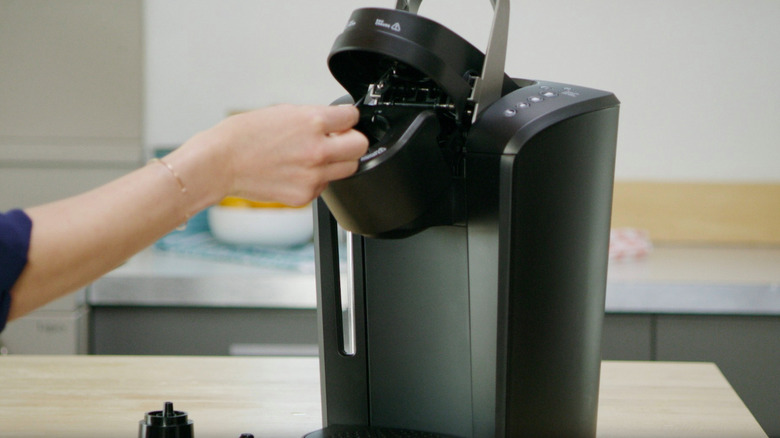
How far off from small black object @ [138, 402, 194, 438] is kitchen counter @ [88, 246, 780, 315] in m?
0.97

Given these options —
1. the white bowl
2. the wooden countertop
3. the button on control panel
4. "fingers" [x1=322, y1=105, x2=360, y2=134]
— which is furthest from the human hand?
the white bowl

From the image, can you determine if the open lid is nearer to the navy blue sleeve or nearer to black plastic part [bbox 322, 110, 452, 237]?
black plastic part [bbox 322, 110, 452, 237]

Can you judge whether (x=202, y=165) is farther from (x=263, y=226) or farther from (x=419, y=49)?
(x=263, y=226)

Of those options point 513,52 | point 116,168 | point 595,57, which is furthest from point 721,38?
point 116,168

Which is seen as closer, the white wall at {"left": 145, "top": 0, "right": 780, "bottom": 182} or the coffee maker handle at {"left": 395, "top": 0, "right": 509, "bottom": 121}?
the coffee maker handle at {"left": 395, "top": 0, "right": 509, "bottom": 121}

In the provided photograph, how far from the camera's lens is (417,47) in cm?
60

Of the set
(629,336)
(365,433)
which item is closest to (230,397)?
(365,433)

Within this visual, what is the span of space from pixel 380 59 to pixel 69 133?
1611 millimetres

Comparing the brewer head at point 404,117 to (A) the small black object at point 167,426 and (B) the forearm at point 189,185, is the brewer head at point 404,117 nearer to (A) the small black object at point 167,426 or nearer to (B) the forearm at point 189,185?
(B) the forearm at point 189,185

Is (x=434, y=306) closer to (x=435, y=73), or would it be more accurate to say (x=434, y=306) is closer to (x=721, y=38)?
(x=435, y=73)

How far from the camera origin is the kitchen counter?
62.0 inches

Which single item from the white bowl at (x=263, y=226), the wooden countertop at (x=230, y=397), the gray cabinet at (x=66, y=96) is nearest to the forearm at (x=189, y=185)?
the wooden countertop at (x=230, y=397)

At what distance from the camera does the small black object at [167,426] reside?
2.06 feet

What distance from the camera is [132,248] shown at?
598mm
